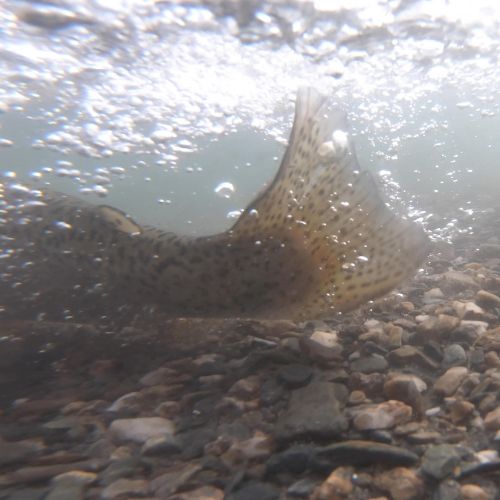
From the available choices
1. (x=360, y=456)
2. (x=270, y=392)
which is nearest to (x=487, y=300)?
(x=270, y=392)

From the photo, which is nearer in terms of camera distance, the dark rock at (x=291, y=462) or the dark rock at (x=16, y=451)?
the dark rock at (x=291, y=462)

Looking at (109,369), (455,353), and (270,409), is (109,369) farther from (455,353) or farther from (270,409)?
(455,353)

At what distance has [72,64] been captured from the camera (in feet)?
A: 34.9

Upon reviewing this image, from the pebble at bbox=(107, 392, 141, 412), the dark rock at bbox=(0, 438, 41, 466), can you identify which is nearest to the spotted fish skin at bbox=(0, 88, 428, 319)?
the pebble at bbox=(107, 392, 141, 412)

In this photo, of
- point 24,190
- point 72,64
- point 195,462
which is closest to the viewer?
point 195,462

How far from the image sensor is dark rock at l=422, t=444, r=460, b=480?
2031 millimetres

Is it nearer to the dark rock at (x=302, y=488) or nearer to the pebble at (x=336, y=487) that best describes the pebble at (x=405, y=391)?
the pebble at (x=336, y=487)

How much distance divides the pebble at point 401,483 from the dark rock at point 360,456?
52 mm

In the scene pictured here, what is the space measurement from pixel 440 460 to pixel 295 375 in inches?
47.1

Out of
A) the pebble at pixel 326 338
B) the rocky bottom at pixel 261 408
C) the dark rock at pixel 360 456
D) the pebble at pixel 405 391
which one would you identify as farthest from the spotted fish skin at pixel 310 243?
the dark rock at pixel 360 456

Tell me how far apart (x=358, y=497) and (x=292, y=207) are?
7.49 ft

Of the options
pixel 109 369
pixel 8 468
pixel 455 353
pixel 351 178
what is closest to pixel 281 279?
pixel 351 178

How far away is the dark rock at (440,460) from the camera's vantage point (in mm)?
2031

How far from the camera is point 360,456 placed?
85.0 inches
